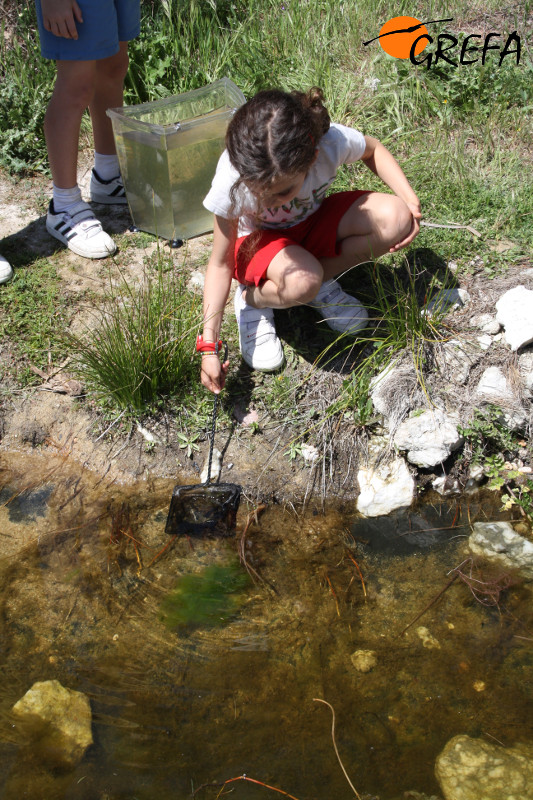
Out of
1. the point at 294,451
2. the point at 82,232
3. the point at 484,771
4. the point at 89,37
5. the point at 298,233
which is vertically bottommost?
the point at 484,771

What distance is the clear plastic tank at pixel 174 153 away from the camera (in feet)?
10.2

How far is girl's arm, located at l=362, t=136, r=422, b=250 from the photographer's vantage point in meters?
2.74

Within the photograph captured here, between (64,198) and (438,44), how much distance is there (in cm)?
248

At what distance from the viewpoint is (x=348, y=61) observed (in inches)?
166

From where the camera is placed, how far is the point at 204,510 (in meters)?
2.60

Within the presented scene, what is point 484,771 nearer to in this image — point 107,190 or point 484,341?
point 484,341

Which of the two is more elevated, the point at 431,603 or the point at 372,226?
the point at 372,226

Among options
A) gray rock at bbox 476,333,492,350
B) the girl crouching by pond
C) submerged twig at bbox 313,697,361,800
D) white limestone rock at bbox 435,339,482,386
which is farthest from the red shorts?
submerged twig at bbox 313,697,361,800

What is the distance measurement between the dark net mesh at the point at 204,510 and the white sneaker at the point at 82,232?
144 cm

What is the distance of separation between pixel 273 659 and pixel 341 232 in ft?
5.70

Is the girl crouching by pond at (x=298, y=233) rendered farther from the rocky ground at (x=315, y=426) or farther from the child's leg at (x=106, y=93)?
the child's leg at (x=106, y=93)

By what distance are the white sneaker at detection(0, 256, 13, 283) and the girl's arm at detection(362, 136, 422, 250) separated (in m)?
1.81

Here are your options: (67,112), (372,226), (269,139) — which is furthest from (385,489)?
(67,112)

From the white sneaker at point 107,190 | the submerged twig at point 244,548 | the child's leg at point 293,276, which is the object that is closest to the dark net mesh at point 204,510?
the submerged twig at point 244,548
